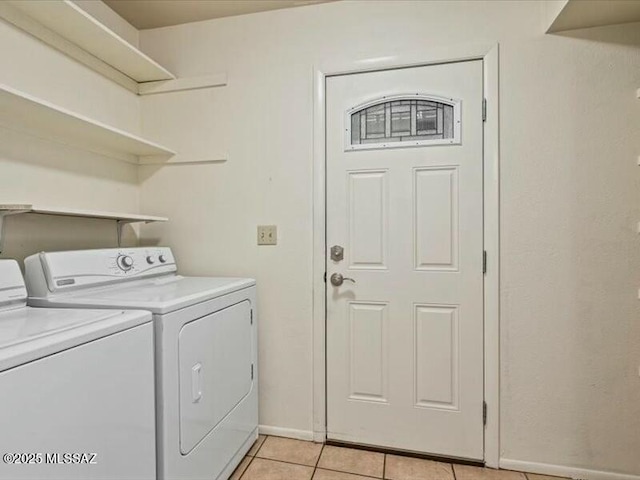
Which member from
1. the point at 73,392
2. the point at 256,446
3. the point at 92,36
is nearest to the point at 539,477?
the point at 256,446

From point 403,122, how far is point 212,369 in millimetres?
1505

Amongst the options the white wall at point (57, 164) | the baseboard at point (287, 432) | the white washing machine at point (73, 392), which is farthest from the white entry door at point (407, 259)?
the white wall at point (57, 164)

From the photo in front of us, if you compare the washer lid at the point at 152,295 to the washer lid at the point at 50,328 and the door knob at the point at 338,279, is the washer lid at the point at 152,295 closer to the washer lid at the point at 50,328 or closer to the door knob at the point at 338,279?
the washer lid at the point at 50,328

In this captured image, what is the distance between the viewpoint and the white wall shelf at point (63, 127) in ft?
4.19

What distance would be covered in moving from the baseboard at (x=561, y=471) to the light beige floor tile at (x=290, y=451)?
0.93 metres

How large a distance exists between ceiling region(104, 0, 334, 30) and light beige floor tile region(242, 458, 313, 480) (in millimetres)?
2420

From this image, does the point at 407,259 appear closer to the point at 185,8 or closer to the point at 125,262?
the point at 125,262

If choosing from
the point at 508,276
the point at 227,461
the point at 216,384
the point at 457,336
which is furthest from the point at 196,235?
the point at 508,276

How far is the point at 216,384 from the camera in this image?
147cm

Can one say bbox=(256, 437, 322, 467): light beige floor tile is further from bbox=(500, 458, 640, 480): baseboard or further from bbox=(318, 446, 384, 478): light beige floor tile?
bbox=(500, 458, 640, 480): baseboard

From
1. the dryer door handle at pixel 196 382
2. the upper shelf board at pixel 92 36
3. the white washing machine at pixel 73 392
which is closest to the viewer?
the white washing machine at pixel 73 392

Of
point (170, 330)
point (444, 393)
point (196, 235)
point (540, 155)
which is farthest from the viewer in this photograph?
point (196, 235)

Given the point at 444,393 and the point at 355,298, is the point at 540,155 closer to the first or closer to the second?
the point at 355,298

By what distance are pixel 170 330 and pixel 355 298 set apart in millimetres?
988
